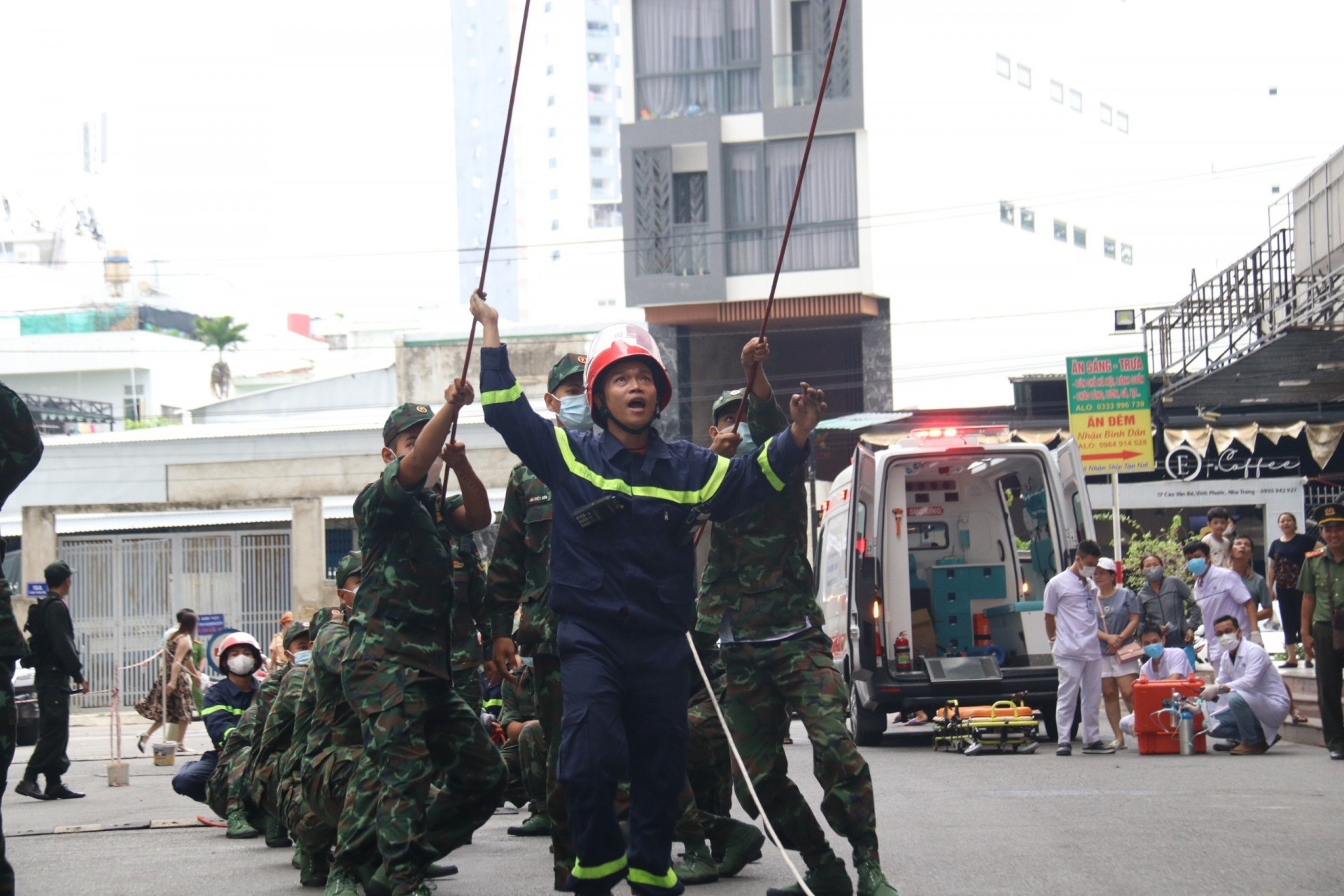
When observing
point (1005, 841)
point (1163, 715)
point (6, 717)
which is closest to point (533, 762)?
point (1005, 841)

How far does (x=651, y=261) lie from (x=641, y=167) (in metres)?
2.06

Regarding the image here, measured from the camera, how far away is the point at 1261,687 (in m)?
12.3

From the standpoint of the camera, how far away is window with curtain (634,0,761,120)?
3366cm

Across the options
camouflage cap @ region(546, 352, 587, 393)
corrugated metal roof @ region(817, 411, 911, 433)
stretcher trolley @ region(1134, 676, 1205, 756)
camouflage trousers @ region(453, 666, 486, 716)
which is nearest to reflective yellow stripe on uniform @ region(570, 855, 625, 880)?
camouflage cap @ region(546, 352, 587, 393)

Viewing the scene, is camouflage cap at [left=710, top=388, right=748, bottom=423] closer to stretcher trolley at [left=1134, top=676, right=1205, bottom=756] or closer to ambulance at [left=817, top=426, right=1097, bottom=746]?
ambulance at [left=817, top=426, right=1097, bottom=746]

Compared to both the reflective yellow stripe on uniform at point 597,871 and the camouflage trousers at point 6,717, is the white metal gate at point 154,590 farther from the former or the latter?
the reflective yellow stripe on uniform at point 597,871

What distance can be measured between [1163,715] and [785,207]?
71.7 ft

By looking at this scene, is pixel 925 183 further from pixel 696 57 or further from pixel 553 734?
pixel 553 734

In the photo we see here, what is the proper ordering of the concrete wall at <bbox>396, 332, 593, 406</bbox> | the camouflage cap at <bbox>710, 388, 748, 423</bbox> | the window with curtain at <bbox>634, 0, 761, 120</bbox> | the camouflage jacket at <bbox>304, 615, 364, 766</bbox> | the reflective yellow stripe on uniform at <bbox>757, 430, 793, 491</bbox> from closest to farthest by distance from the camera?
the reflective yellow stripe on uniform at <bbox>757, 430, 793, 491</bbox>, the camouflage jacket at <bbox>304, 615, 364, 766</bbox>, the camouflage cap at <bbox>710, 388, 748, 423</bbox>, the window with curtain at <bbox>634, 0, 761, 120</bbox>, the concrete wall at <bbox>396, 332, 593, 406</bbox>

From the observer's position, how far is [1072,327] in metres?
38.8

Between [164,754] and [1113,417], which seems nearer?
[164,754]

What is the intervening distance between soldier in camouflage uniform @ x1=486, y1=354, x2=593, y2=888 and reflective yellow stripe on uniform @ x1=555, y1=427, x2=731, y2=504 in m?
0.98

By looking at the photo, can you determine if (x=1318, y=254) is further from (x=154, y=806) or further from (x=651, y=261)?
(x=154, y=806)

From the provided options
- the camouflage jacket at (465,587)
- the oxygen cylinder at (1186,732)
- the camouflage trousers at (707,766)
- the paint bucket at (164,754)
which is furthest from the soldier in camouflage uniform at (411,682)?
the paint bucket at (164,754)
